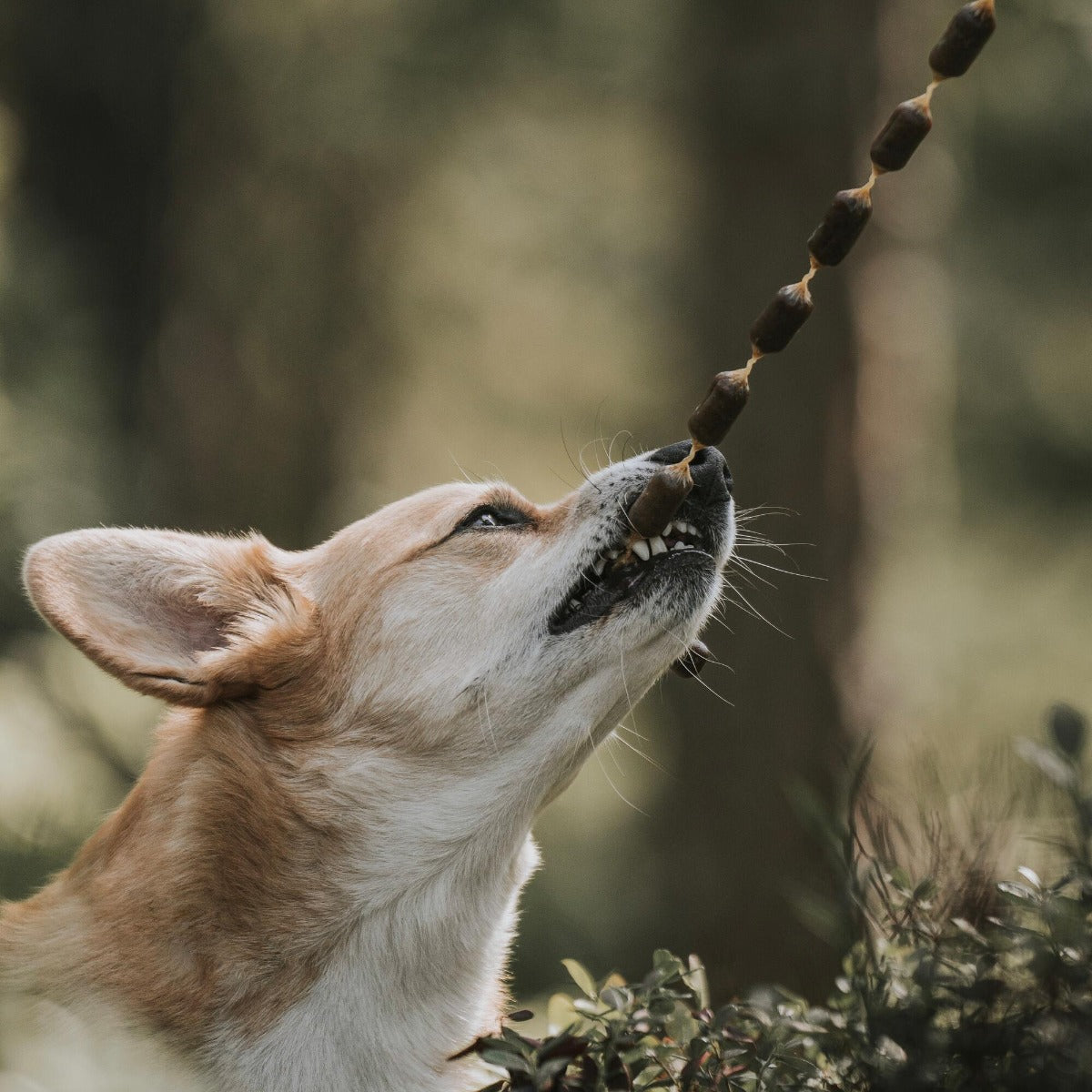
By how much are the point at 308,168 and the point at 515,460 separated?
10.4 feet

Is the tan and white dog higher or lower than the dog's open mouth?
lower

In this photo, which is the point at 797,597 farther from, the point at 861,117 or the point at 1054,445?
the point at 1054,445

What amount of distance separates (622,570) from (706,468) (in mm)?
322

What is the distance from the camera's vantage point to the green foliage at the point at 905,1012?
140 centimetres

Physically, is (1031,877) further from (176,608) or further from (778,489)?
(778,489)

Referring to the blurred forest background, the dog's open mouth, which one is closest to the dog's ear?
the blurred forest background

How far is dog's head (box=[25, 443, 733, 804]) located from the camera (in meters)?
2.75

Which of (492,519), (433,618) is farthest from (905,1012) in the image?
(492,519)

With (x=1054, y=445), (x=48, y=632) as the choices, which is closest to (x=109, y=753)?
(x=48, y=632)

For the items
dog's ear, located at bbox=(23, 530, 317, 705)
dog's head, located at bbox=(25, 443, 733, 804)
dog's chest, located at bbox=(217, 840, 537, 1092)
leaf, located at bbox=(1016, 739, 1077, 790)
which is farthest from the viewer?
dog's head, located at bbox=(25, 443, 733, 804)

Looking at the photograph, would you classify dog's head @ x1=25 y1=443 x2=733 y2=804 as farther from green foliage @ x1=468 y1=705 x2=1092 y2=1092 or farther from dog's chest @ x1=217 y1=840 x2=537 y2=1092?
green foliage @ x1=468 y1=705 x2=1092 y2=1092

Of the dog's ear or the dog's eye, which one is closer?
the dog's ear

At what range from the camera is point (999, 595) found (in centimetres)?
1133

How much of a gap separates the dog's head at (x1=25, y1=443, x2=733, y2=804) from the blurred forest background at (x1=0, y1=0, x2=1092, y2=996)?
0.49 meters
